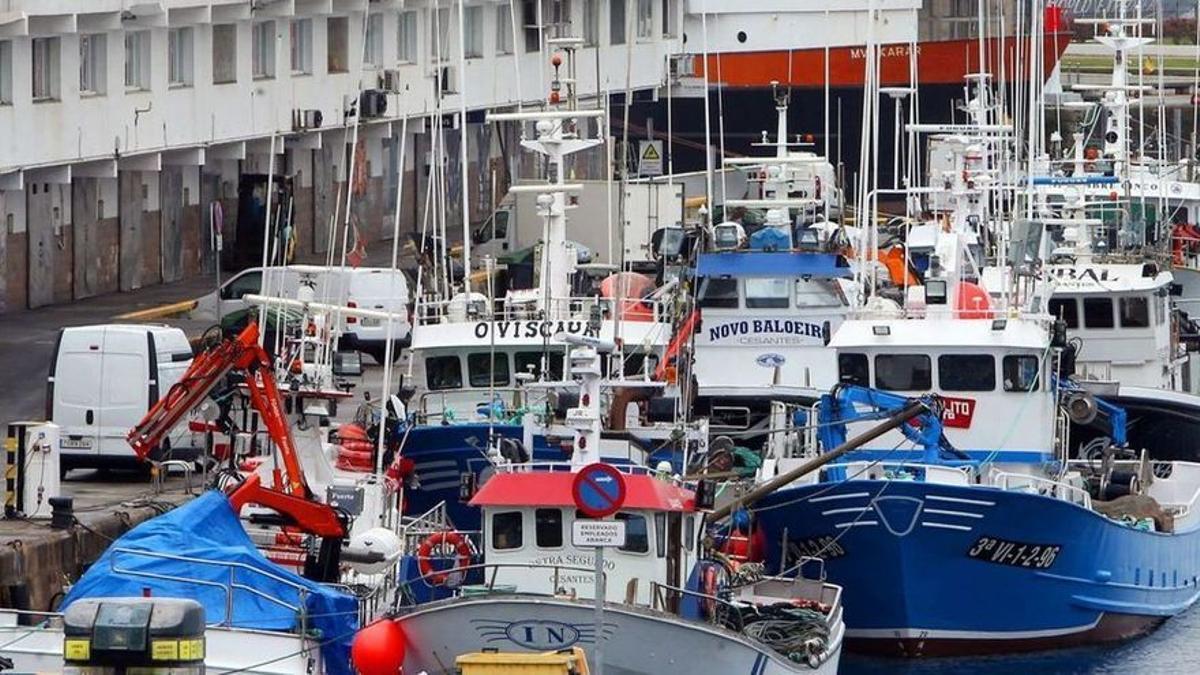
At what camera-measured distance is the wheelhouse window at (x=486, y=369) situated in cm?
3309

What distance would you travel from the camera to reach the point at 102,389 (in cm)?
3281

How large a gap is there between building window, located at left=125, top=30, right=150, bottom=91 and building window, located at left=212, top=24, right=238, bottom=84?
7.97ft

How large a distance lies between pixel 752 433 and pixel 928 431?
161cm

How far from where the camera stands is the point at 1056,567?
102 feet

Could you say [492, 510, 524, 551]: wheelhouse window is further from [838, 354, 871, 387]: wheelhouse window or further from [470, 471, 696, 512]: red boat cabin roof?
[838, 354, 871, 387]: wheelhouse window

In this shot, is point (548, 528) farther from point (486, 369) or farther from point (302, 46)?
point (302, 46)

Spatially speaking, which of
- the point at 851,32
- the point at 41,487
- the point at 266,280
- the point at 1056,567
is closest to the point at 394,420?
the point at 266,280

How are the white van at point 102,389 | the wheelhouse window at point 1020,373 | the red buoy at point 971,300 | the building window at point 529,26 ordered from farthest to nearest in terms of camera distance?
the building window at point 529,26
the red buoy at point 971,300
the white van at point 102,389
the wheelhouse window at point 1020,373

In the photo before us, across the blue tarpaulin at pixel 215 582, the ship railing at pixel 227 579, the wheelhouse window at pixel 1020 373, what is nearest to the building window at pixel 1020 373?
the wheelhouse window at pixel 1020 373

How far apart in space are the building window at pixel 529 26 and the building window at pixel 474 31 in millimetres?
2228

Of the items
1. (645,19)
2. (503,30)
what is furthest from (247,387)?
(645,19)

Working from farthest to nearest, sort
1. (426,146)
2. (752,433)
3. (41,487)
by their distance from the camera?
(426,146), (752,433), (41,487)

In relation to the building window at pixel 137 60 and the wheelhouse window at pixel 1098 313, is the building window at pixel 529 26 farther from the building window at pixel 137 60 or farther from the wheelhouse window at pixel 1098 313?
the wheelhouse window at pixel 1098 313

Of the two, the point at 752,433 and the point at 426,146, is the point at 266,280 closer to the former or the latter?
the point at 752,433
